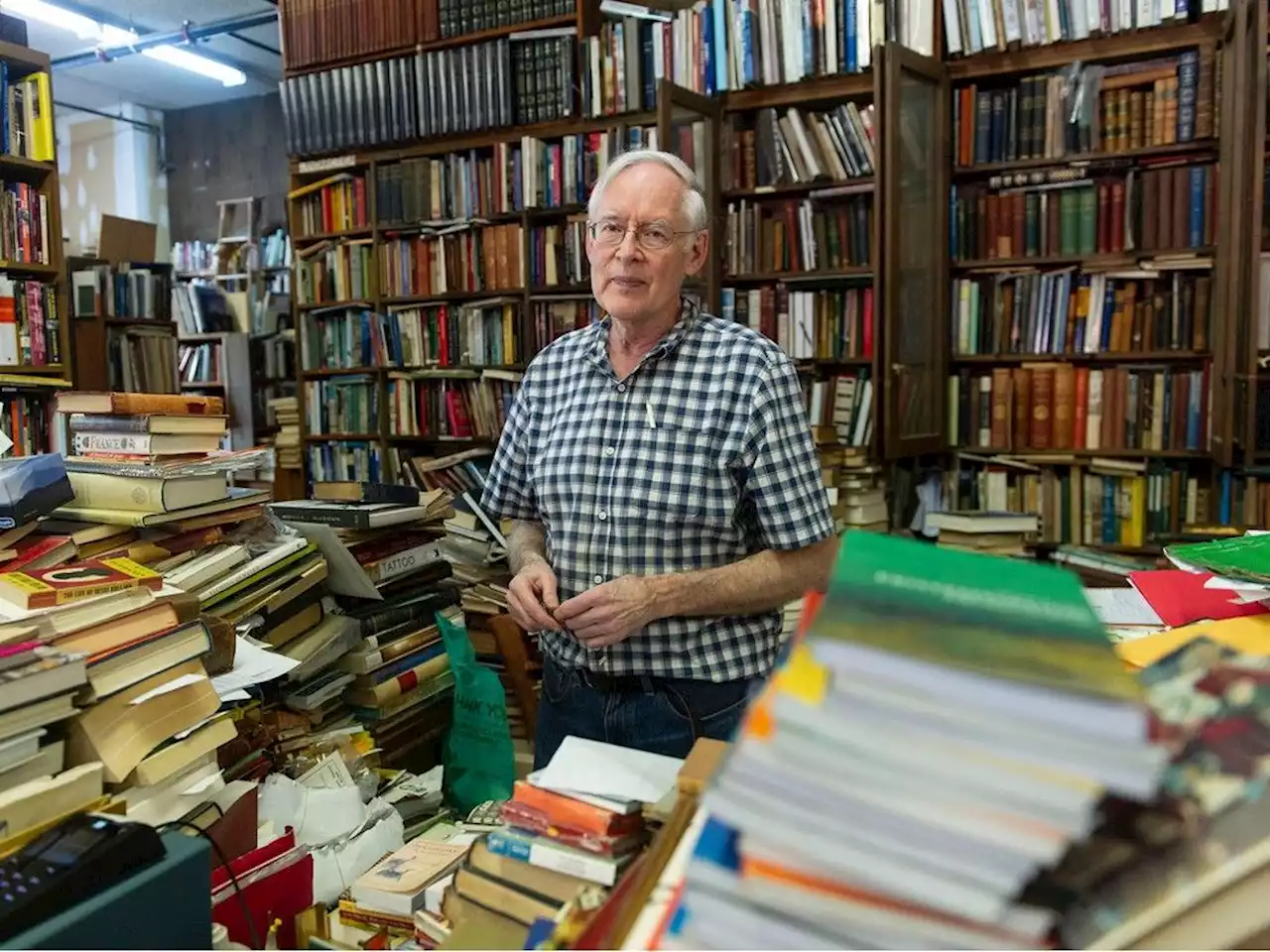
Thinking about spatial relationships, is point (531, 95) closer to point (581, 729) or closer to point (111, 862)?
point (581, 729)

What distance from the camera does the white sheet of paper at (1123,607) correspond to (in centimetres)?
147

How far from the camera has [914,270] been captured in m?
3.65

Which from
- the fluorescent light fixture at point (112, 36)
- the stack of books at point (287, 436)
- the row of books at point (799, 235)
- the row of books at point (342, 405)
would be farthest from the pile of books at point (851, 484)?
the fluorescent light fixture at point (112, 36)

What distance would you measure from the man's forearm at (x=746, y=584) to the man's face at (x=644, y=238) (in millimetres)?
413

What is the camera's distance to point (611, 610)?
1.36 m

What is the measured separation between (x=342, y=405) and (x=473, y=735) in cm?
301

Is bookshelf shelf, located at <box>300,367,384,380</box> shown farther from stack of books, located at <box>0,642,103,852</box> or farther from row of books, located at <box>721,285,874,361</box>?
stack of books, located at <box>0,642,103,852</box>

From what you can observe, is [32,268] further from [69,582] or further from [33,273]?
[69,582]

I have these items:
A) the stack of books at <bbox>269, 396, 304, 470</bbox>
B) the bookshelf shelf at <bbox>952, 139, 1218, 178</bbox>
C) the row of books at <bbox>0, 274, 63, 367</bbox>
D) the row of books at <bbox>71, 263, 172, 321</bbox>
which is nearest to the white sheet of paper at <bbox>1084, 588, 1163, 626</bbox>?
the bookshelf shelf at <bbox>952, 139, 1218, 178</bbox>

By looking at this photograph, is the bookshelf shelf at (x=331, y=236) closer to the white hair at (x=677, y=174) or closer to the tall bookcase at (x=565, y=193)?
the tall bookcase at (x=565, y=193)

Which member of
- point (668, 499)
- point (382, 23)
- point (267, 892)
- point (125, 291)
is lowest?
point (267, 892)

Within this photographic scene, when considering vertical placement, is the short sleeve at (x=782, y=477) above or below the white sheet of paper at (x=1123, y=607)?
above

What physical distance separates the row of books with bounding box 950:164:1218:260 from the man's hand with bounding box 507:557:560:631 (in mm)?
2829

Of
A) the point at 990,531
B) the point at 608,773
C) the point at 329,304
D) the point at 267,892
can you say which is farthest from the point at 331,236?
the point at 608,773
